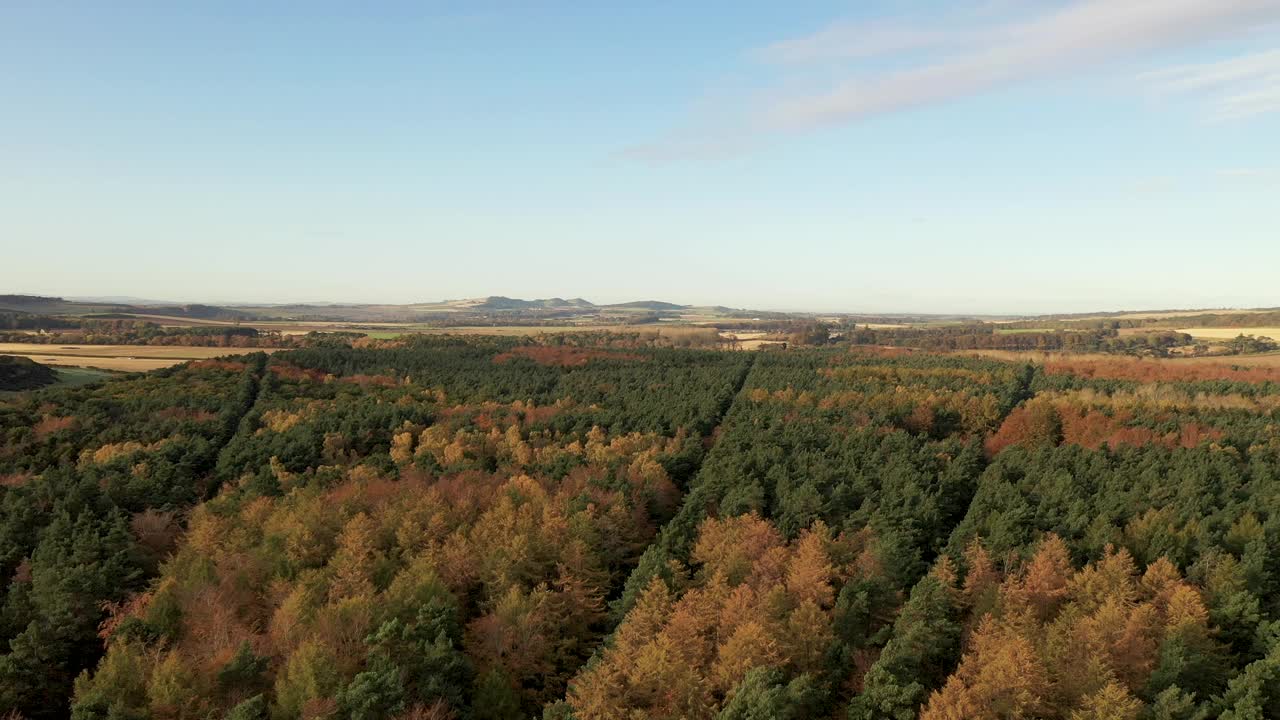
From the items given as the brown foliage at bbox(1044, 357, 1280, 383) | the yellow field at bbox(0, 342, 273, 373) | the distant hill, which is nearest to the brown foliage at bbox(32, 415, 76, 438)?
the distant hill

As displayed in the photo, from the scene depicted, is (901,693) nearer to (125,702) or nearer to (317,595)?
(317,595)

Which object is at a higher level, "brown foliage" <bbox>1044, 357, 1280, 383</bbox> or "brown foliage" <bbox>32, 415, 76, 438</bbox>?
"brown foliage" <bbox>1044, 357, 1280, 383</bbox>

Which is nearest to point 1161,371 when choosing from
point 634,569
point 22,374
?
point 634,569

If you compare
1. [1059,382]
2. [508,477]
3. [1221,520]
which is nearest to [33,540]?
[508,477]

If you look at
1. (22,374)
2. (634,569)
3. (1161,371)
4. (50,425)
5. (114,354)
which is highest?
(114,354)

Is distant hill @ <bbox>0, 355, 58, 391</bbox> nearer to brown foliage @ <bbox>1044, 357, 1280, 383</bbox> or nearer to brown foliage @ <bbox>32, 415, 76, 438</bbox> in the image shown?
brown foliage @ <bbox>32, 415, 76, 438</bbox>

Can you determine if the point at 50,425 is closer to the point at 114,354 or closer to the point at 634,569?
the point at 634,569

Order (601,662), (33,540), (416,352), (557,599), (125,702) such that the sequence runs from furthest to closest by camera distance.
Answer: (416,352)
(33,540)
(557,599)
(601,662)
(125,702)
